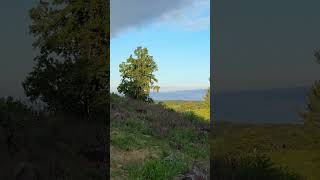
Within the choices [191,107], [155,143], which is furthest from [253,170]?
[191,107]

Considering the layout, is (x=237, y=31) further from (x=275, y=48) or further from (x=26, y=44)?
(x=26, y=44)

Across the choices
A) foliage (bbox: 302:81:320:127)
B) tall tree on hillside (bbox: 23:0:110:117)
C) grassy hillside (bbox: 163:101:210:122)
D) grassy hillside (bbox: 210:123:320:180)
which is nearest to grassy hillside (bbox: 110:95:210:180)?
grassy hillside (bbox: 163:101:210:122)

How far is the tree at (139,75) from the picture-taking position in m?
16.2

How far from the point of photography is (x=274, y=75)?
10.1m

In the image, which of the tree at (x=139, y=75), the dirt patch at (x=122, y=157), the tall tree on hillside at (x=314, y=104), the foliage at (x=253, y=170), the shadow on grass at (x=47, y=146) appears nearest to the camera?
the shadow on grass at (x=47, y=146)

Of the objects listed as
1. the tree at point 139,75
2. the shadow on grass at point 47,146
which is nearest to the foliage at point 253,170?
the shadow on grass at point 47,146

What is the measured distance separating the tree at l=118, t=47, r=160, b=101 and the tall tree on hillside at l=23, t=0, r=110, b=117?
19.1ft

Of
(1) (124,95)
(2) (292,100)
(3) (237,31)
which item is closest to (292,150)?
(2) (292,100)

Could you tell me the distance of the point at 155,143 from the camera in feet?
38.5

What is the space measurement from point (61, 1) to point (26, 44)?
1049 millimetres

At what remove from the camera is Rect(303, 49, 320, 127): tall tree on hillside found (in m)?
9.69

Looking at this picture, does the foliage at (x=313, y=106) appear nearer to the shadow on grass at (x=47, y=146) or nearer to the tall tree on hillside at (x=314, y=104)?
the tall tree on hillside at (x=314, y=104)

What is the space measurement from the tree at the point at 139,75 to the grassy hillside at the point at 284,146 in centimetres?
613

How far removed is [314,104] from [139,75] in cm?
770
